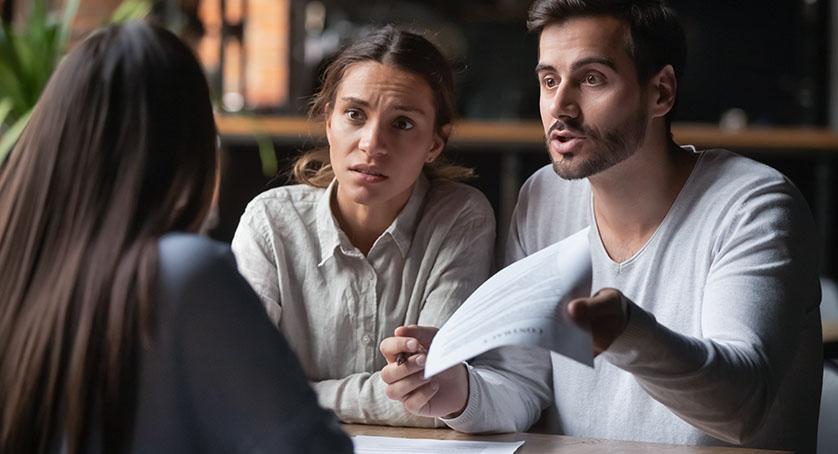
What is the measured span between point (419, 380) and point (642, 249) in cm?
40

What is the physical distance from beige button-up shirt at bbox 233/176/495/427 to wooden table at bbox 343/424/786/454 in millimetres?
108

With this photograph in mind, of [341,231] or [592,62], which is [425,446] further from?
[592,62]

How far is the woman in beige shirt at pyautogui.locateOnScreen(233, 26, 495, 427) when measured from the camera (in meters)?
1.32

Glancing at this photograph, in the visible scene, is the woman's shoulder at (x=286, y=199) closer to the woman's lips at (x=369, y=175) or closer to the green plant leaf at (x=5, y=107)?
the woman's lips at (x=369, y=175)

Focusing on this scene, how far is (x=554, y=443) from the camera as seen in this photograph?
1118 mm

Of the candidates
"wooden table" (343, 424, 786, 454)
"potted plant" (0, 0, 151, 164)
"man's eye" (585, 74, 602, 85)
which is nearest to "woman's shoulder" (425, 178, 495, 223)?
"man's eye" (585, 74, 602, 85)

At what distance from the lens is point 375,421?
1.22m

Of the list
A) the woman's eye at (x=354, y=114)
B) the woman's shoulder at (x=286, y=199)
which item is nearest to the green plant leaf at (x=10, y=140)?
the woman's shoulder at (x=286, y=199)

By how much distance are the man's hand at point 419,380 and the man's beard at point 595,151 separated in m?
0.32

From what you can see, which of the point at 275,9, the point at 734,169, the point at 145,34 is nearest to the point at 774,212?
the point at 734,169

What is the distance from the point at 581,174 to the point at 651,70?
0.61 ft

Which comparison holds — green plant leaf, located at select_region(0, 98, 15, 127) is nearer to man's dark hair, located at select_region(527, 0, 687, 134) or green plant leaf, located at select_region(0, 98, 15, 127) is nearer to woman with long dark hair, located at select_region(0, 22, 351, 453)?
man's dark hair, located at select_region(527, 0, 687, 134)

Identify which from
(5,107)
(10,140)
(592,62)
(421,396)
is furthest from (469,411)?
(5,107)

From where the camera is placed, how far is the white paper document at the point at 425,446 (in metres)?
1.07
